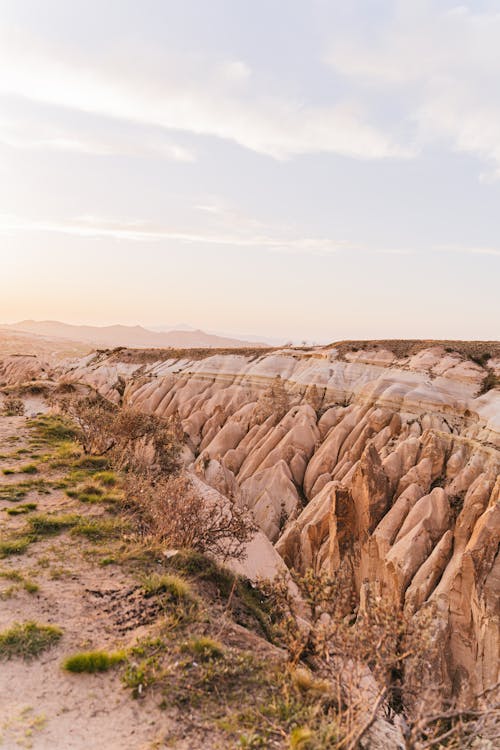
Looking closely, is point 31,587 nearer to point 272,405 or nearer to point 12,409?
point 12,409

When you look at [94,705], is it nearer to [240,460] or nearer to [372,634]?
[372,634]

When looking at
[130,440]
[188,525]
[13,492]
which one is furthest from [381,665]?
[130,440]

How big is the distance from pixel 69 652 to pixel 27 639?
662 millimetres

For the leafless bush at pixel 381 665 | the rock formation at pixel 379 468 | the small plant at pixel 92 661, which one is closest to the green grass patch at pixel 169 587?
the small plant at pixel 92 661

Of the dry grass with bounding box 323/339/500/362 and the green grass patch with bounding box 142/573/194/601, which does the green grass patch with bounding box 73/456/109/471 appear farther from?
the dry grass with bounding box 323/339/500/362

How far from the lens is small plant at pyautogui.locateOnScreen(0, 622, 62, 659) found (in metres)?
6.09

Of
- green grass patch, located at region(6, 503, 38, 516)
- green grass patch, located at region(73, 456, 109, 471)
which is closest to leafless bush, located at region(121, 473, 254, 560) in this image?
green grass patch, located at region(6, 503, 38, 516)

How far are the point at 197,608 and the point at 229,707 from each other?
2.06 m

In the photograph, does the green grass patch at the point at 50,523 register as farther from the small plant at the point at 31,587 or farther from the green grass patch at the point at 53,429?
the green grass patch at the point at 53,429

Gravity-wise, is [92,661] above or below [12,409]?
below

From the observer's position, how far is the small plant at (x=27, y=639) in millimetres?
6094

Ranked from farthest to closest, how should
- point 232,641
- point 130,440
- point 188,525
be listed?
point 130,440 → point 188,525 → point 232,641

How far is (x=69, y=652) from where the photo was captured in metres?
6.21

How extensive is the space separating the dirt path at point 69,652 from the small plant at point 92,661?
87 mm
